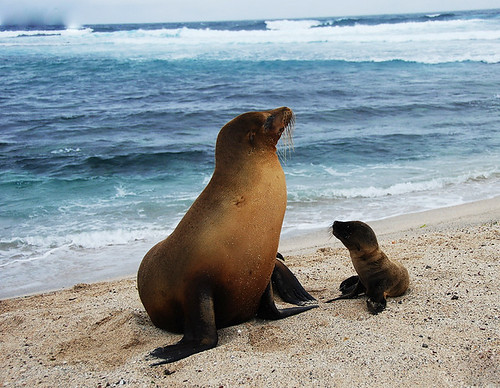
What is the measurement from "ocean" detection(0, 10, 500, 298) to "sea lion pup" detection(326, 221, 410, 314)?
2.66m

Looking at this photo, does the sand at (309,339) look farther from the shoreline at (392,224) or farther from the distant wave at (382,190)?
the distant wave at (382,190)

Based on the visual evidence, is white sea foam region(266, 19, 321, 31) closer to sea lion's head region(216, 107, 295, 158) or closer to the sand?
the sand

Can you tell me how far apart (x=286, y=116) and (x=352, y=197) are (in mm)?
5333

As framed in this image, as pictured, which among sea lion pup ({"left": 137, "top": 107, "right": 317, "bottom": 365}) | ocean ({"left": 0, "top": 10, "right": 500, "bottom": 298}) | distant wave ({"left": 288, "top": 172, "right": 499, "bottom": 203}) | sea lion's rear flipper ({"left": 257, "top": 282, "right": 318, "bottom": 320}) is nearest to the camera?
sea lion pup ({"left": 137, "top": 107, "right": 317, "bottom": 365})

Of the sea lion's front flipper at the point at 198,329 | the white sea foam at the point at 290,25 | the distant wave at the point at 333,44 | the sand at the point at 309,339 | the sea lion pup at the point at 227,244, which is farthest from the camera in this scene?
the white sea foam at the point at 290,25

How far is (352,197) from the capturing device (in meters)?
8.90

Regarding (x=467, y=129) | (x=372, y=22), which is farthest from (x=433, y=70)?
(x=372, y=22)

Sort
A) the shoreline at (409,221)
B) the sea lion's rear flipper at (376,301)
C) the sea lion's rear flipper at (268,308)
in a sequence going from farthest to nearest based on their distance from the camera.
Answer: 1. the shoreline at (409,221)
2. the sea lion's rear flipper at (376,301)
3. the sea lion's rear flipper at (268,308)

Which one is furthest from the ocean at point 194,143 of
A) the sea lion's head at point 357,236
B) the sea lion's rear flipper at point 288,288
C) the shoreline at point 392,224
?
the sea lion's head at point 357,236

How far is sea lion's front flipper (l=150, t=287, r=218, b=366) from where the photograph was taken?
11.1 feet

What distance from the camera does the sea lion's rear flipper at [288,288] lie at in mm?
4452

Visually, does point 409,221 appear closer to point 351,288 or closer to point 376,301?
point 351,288

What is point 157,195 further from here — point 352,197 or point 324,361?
point 324,361

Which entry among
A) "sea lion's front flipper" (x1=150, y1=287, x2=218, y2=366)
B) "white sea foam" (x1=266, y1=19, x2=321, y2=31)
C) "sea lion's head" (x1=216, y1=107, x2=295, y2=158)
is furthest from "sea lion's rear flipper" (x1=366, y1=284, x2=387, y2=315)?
"white sea foam" (x1=266, y1=19, x2=321, y2=31)
